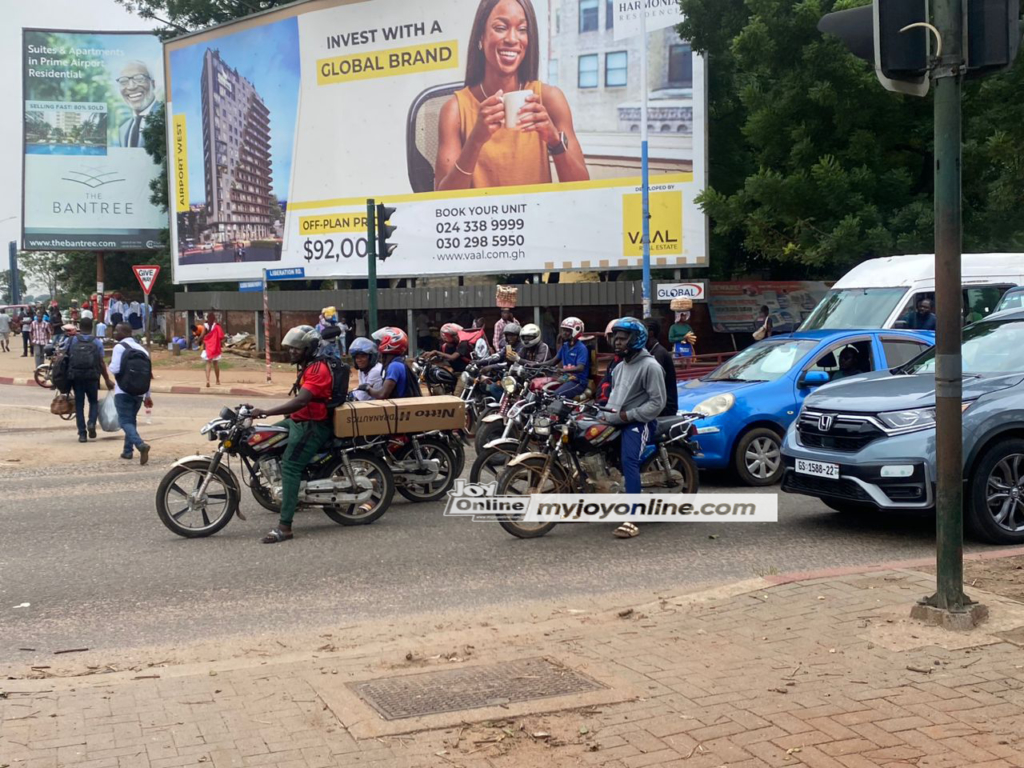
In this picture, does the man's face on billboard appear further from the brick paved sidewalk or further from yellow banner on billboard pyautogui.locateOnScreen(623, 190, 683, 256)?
the brick paved sidewalk

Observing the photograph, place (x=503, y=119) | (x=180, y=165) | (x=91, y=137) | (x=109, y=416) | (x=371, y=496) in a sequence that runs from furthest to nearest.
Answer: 1. (x=91, y=137)
2. (x=180, y=165)
3. (x=503, y=119)
4. (x=109, y=416)
5. (x=371, y=496)

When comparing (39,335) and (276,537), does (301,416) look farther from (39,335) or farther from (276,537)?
(39,335)

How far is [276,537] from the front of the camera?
9102 millimetres

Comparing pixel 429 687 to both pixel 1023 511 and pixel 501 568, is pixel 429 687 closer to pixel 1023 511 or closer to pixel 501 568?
pixel 501 568

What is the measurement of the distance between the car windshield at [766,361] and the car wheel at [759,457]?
2.18ft

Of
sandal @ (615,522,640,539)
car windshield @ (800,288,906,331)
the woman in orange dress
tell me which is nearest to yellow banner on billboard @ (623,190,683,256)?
the woman in orange dress

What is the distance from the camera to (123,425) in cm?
1423

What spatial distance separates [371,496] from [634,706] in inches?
206

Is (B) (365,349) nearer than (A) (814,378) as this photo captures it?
No

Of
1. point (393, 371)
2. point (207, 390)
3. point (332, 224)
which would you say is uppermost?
point (332, 224)

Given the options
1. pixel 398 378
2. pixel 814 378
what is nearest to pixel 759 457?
pixel 814 378

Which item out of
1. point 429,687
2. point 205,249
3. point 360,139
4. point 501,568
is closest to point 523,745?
point 429,687

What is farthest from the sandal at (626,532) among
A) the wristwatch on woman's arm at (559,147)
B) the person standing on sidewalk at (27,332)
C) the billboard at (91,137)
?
the billboard at (91,137)

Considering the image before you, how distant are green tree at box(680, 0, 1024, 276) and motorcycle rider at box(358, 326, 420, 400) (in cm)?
1333
